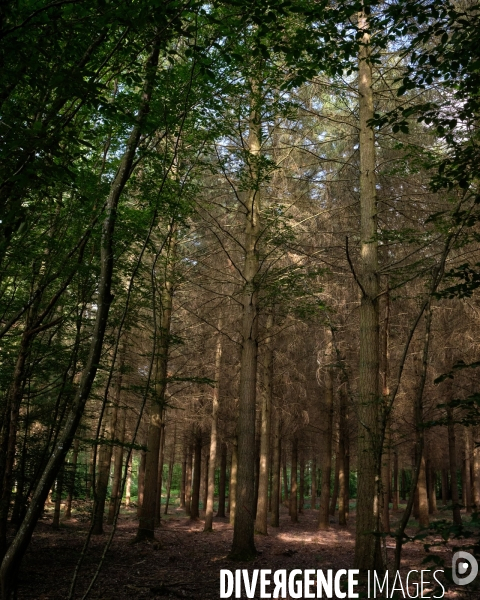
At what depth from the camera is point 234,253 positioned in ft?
49.8

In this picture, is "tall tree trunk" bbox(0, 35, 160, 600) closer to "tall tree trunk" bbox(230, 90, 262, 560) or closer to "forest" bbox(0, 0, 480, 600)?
"forest" bbox(0, 0, 480, 600)

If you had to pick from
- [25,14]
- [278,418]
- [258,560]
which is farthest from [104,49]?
[278,418]

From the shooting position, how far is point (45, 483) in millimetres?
3580

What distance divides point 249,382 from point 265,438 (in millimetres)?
5065

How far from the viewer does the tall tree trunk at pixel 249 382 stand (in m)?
10.4

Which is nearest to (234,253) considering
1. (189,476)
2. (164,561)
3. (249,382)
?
(249,382)

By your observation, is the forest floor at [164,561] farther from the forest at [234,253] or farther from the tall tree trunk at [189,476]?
the tall tree trunk at [189,476]

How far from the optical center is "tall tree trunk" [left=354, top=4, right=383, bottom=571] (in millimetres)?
7609

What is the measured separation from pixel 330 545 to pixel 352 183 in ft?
32.0

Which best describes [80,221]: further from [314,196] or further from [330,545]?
[330,545]

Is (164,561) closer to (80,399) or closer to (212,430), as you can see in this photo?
(212,430)

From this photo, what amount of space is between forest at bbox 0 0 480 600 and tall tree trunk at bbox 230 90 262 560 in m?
0.05

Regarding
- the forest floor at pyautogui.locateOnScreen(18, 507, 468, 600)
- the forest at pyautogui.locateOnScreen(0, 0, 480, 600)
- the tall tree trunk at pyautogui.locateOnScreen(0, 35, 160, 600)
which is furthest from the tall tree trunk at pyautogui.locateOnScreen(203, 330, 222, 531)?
the tall tree trunk at pyautogui.locateOnScreen(0, 35, 160, 600)

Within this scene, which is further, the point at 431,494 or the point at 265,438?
the point at 431,494
